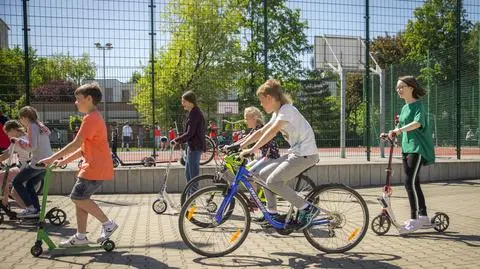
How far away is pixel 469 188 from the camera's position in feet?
35.0

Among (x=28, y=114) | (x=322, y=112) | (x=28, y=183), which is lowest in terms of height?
(x=28, y=183)

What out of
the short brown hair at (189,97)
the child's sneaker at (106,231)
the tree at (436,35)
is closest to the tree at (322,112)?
the tree at (436,35)

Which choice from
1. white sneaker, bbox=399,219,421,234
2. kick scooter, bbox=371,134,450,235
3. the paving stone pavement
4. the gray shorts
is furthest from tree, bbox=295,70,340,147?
the gray shorts

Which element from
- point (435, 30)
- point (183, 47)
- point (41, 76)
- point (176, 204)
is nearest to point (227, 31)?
point (183, 47)

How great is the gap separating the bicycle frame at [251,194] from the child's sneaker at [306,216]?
67 mm

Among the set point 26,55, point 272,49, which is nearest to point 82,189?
point 26,55

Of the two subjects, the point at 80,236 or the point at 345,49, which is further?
the point at 345,49

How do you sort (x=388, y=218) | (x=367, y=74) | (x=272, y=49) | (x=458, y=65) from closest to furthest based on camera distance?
1. (x=388, y=218)
2. (x=367, y=74)
3. (x=272, y=49)
4. (x=458, y=65)

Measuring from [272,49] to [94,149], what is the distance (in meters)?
7.89

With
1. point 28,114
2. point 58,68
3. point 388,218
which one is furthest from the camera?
point 58,68

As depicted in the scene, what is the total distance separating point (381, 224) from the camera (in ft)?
21.3

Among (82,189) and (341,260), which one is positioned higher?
(82,189)

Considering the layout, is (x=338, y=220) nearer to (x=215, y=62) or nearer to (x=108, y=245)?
(x=108, y=245)

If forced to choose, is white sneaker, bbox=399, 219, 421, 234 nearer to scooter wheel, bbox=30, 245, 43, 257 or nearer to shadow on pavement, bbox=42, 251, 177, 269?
shadow on pavement, bbox=42, 251, 177, 269
